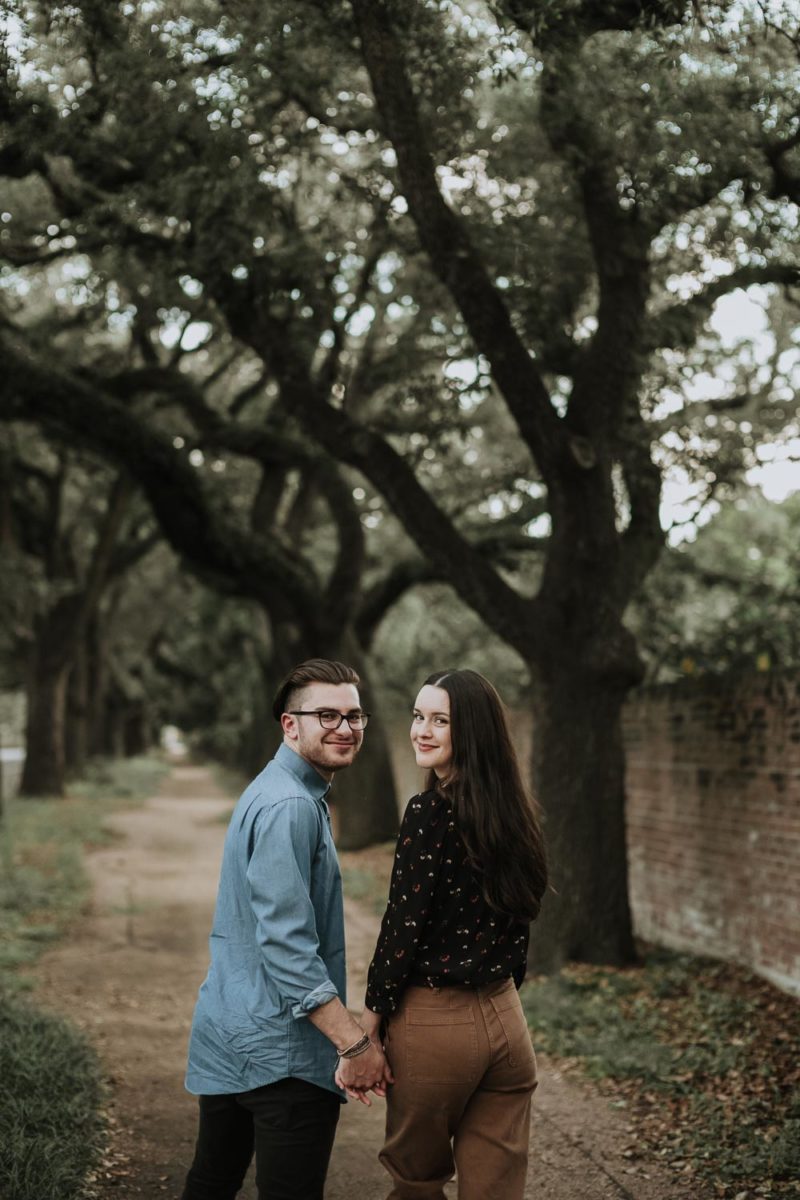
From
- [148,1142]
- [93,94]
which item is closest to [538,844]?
[148,1142]

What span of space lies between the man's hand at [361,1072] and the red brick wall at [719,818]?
565 cm

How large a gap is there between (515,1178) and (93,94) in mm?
8119

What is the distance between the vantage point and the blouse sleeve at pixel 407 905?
134 inches

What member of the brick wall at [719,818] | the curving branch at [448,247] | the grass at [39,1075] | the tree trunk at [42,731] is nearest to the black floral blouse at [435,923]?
the grass at [39,1075]

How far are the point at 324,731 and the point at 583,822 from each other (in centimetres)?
629

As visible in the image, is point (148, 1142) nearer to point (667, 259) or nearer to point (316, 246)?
point (316, 246)

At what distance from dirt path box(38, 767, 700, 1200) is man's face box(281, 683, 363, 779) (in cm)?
264

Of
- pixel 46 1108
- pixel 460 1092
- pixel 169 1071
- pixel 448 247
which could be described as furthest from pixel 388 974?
pixel 448 247

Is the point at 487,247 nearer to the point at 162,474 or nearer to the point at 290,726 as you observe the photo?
the point at 162,474

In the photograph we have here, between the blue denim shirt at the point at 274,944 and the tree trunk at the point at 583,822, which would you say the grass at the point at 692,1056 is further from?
the blue denim shirt at the point at 274,944

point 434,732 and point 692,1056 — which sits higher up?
point 434,732

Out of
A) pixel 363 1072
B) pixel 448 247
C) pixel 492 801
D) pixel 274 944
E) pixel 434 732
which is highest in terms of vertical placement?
pixel 448 247

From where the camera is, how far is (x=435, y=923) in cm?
350

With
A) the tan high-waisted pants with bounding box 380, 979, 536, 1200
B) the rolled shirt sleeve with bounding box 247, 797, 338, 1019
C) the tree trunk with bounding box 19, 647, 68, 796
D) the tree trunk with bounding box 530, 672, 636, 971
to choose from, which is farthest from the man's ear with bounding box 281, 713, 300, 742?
the tree trunk with bounding box 19, 647, 68, 796
